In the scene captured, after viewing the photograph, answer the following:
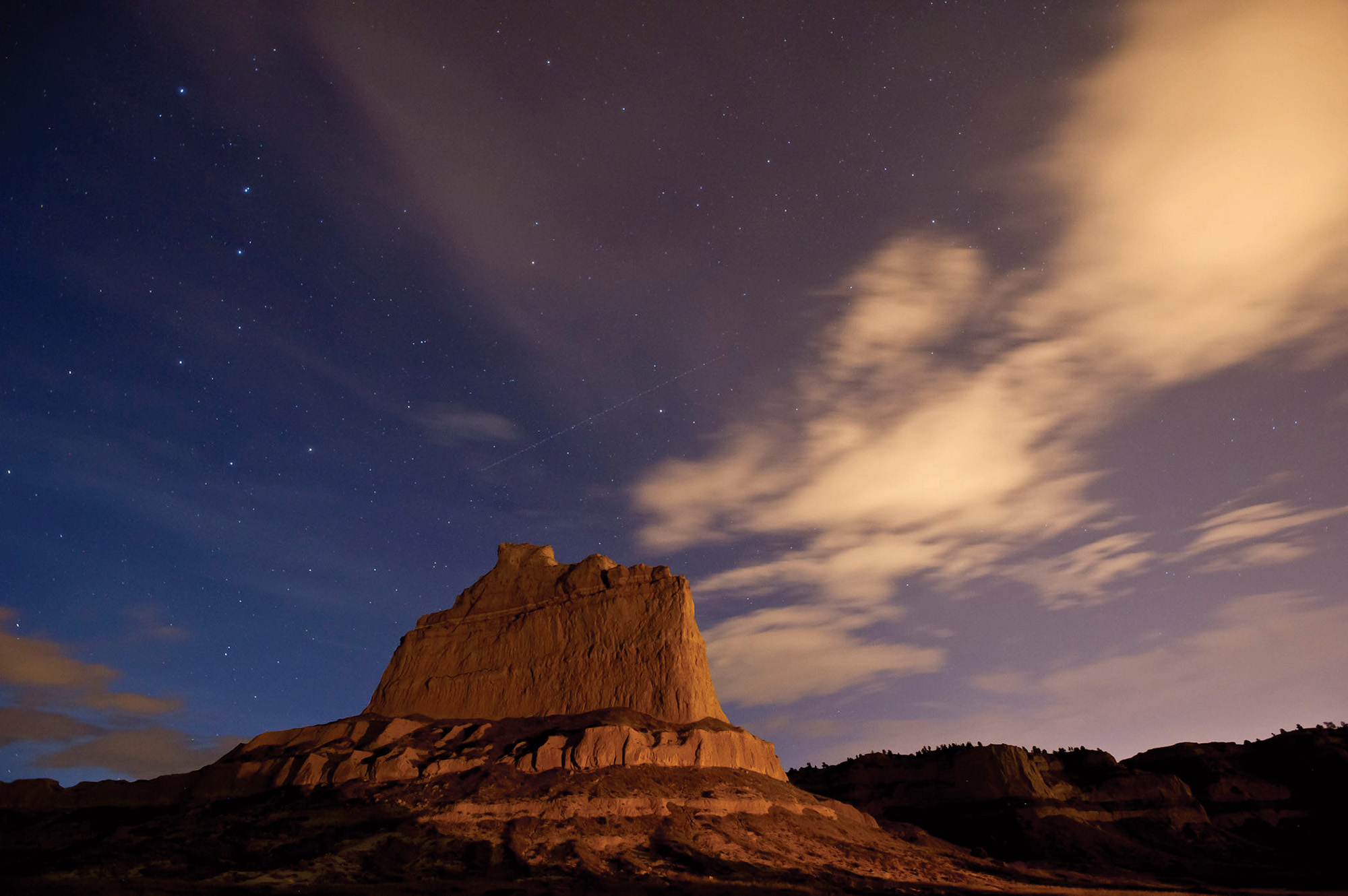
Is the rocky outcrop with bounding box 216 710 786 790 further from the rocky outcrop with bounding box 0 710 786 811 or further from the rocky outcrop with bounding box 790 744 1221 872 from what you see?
the rocky outcrop with bounding box 790 744 1221 872

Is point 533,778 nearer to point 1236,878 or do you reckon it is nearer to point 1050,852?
point 1050,852

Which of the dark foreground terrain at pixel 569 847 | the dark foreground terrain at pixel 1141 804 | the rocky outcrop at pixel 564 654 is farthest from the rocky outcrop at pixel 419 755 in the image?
the dark foreground terrain at pixel 1141 804

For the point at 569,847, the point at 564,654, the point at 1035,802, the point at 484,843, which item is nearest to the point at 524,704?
the point at 564,654

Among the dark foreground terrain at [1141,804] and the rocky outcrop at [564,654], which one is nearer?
the rocky outcrop at [564,654]

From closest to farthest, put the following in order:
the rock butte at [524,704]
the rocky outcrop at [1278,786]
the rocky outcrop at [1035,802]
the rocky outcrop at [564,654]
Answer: the rock butte at [524,704], the rocky outcrop at [564,654], the rocky outcrop at [1035,802], the rocky outcrop at [1278,786]

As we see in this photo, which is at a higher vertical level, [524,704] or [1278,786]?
[524,704]

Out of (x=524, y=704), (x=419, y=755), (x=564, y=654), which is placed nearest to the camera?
(x=419, y=755)

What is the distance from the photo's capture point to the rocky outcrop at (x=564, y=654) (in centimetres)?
4850

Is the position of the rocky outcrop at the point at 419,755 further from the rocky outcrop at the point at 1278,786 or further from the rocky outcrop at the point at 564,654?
the rocky outcrop at the point at 1278,786

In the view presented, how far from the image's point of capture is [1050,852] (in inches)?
2242

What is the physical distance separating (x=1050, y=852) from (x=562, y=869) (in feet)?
158

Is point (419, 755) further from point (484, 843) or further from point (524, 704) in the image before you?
point (484, 843)

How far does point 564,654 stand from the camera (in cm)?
5119

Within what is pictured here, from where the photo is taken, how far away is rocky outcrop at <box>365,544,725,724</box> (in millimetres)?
48500
